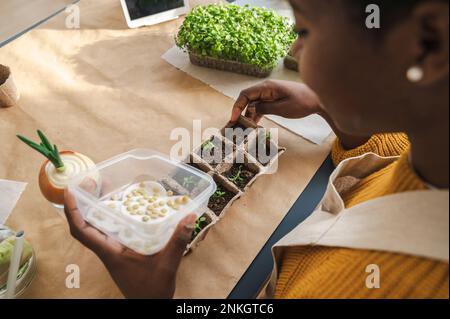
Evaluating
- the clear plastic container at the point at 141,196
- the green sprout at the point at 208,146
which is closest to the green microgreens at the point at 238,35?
the green sprout at the point at 208,146

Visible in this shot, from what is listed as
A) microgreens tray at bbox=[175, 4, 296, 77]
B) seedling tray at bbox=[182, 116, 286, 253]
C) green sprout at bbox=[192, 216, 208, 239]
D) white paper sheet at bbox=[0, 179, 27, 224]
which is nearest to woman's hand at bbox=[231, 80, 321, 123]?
seedling tray at bbox=[182, 116, 286, 253]

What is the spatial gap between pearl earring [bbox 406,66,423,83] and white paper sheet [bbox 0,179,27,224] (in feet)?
2.50

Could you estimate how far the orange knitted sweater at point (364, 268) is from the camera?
398 millimetres

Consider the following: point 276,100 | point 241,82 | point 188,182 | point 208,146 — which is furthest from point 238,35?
point 188,182

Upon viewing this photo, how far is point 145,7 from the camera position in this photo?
3.65 ft

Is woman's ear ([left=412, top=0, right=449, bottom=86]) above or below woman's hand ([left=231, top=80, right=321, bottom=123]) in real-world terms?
above

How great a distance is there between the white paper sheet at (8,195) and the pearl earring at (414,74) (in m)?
0.76

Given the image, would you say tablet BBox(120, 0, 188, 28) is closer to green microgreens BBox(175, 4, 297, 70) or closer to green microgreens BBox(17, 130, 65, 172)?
green microgreens BBox(175, 4, 297, 70)

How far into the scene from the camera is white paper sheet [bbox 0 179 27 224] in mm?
737

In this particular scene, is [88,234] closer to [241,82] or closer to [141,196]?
[141,196]

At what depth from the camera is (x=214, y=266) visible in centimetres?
67

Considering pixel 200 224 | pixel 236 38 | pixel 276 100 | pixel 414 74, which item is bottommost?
pixel 200 224

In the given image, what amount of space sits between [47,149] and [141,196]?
0.60 feet
